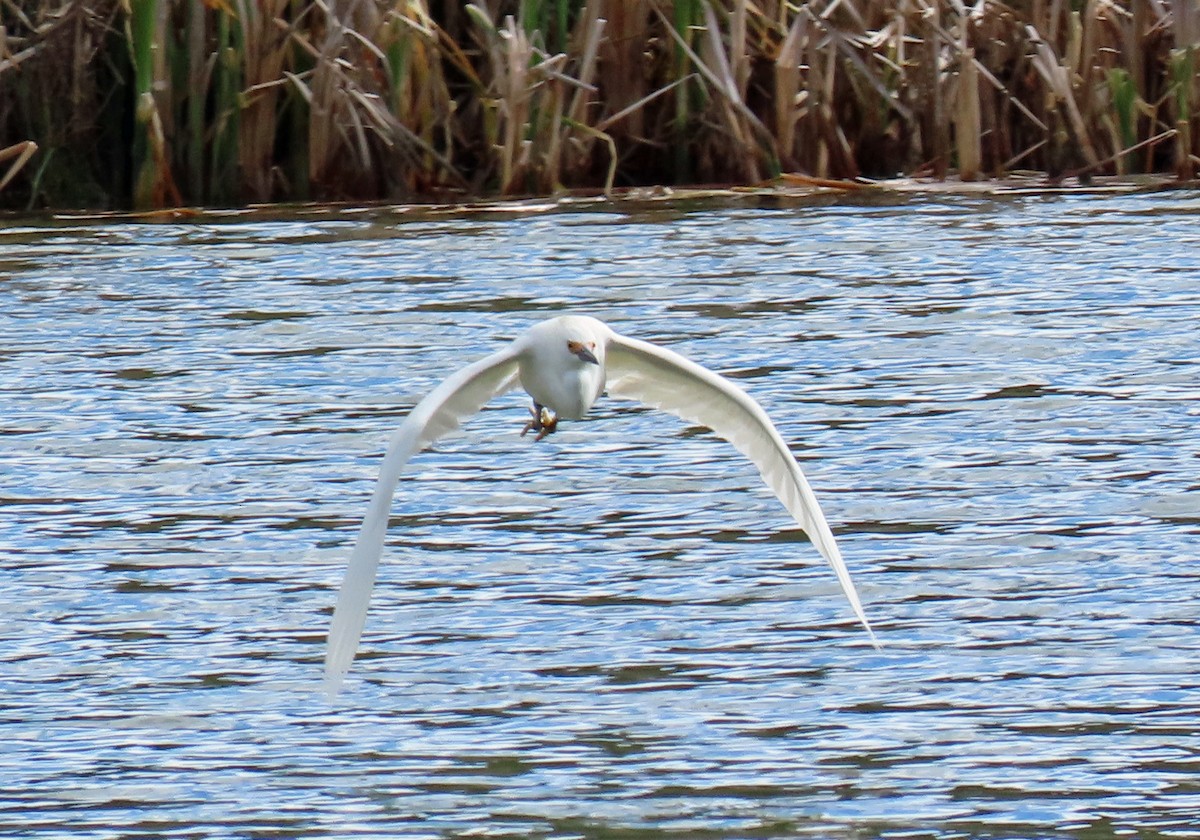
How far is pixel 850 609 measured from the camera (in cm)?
571

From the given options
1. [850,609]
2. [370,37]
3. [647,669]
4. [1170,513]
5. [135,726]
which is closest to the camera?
[135,726]

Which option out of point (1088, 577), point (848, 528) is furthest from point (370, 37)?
point (1088, 577)

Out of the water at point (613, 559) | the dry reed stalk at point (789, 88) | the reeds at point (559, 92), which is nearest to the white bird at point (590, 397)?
the water at point (613, 559)

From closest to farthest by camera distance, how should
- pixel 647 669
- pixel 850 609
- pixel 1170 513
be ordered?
pixel 647 669 < pixel 850 609 < pixel 1170 513

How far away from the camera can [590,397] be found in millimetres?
5402

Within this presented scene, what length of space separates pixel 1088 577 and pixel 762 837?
1.93 metres

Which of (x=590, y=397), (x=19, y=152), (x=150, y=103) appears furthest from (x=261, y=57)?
(x=590, y=397)

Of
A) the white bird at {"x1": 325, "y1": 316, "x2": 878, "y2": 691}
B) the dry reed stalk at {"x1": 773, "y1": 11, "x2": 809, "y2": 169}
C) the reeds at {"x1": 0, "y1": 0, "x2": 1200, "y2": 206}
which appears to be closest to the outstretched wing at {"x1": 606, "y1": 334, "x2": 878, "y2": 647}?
the white bird at {"x1": 325, "y1": 316, "x2": 878, "y2": 691}

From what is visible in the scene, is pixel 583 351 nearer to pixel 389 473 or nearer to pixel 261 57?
pixel 389 473

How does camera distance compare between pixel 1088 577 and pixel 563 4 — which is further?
pixel 563 4

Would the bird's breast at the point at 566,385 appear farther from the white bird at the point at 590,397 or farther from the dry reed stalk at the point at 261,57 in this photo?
the dry reed stalk at the point at 261,57

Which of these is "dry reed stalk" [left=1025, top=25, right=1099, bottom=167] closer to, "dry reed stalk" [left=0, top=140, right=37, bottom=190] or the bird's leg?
"dry reed stalk" [left=0, top=140, right=37, bottom=190]

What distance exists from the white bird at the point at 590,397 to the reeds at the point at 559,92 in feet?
19.5

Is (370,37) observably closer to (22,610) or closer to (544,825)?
(22,610)
